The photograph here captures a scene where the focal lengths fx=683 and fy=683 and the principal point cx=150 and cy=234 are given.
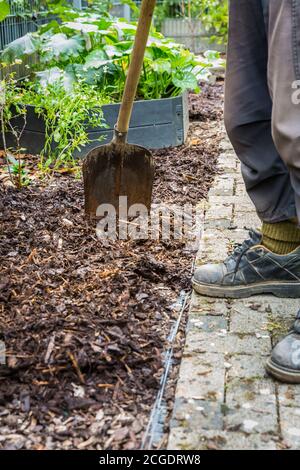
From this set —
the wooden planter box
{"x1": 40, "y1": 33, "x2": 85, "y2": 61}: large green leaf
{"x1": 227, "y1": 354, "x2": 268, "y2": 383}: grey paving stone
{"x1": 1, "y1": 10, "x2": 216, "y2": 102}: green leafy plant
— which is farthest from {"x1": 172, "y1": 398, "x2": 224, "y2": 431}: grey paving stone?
{"x1": 40, "y1": 33, "x2": 85, "y2": 61}: large green leaf

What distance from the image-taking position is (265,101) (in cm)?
249

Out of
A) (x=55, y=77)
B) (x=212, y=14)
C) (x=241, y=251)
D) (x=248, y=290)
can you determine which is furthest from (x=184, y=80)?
(x=212, y=14)

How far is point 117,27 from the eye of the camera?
5074mm

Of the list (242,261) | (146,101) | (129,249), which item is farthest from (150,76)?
(242,261)

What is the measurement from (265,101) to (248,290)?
720 mm

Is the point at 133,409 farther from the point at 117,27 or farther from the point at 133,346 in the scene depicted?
the point at 117,27

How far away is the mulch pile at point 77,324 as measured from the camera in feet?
6.23

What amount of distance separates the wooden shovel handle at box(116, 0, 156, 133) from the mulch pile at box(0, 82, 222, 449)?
552 millimetres

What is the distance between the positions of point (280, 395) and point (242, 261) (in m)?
0.78

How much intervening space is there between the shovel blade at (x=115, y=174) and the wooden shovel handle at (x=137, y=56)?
0.43 feet

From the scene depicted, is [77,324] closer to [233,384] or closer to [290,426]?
[233,384]

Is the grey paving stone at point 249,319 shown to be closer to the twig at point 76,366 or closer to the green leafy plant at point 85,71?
the twig at point 76,366

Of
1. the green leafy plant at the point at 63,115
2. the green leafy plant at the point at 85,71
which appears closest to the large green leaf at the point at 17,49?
the green leafy plant at the point at 85,71

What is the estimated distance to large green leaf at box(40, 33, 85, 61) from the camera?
4891mm
